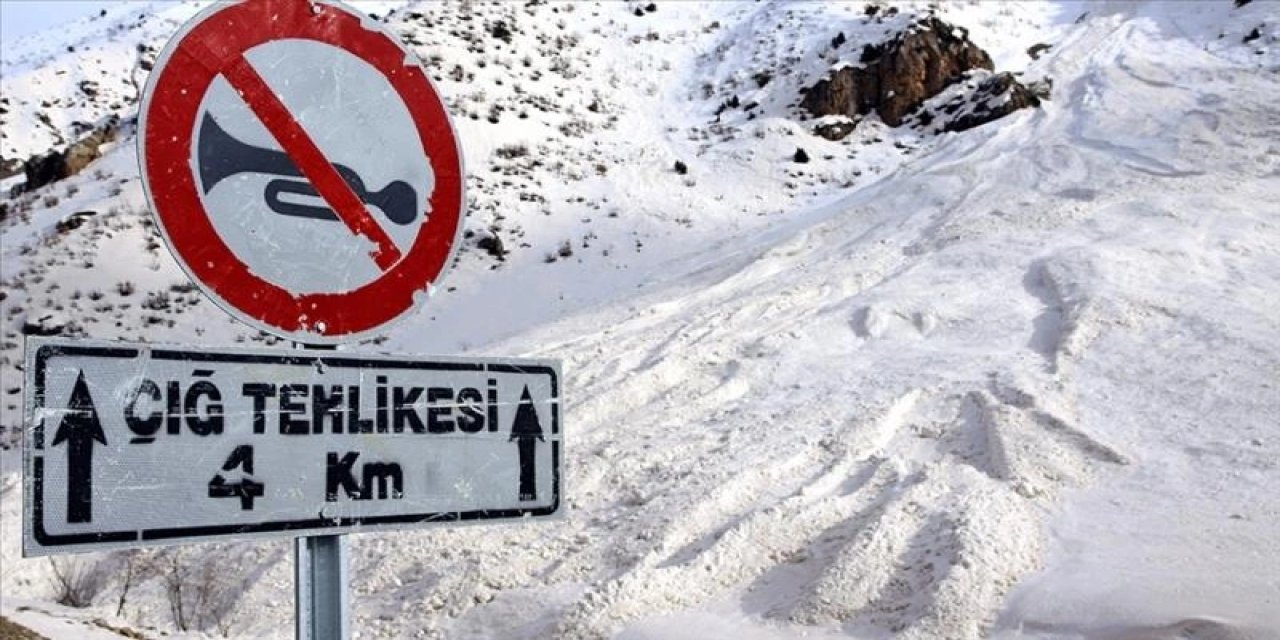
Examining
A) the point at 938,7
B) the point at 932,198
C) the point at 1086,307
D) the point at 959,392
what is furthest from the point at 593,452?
the point at 938,7

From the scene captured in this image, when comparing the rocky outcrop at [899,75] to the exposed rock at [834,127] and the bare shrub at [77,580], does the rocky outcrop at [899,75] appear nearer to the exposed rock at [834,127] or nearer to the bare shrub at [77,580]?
the exposed rock at [834,127]

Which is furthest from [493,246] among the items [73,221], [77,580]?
[77,580]

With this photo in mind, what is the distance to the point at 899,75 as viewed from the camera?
2397 centimetres

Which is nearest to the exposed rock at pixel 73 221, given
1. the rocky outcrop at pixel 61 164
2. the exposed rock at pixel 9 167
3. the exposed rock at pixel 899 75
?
the rocky outcrop at pixel 61 164

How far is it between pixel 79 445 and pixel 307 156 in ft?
1.76

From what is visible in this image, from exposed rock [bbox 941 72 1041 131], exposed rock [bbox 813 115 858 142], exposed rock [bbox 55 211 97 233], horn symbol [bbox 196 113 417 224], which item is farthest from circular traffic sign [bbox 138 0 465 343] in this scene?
exposed rock [bbox 813 115 858 142]

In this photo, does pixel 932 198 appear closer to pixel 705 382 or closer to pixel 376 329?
pixel 705 382

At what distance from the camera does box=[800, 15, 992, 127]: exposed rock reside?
2377 centimetres

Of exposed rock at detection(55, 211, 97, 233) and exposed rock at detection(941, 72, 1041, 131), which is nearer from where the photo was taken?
exposed rock at detection(55, 211, 97, 233)

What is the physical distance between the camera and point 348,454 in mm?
1574

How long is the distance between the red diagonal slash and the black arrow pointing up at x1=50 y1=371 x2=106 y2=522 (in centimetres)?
44

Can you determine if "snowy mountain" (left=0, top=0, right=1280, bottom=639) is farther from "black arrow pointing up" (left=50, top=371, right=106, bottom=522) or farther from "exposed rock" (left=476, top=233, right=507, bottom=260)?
"black arrow pointing up" (left=50, top=371, right=106, bottom=522)

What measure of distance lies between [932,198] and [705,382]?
685 cm

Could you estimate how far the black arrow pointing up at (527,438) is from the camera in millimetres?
1728
